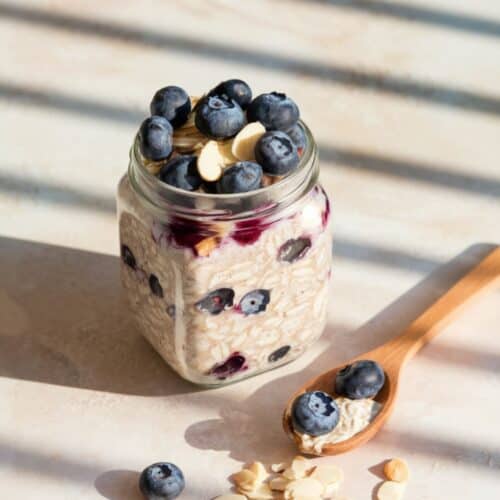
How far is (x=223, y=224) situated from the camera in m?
1.27

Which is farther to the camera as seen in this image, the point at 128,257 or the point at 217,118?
the point at 128,257

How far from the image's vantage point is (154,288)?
53.4 inches

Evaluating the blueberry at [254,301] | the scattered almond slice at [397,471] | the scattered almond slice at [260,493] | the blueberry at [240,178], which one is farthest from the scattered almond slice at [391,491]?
the blueberry at [240,178]

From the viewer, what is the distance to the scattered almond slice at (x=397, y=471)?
1338 mm

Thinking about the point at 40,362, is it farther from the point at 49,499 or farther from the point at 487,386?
the point at 487,386

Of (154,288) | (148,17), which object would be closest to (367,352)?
(154,288)

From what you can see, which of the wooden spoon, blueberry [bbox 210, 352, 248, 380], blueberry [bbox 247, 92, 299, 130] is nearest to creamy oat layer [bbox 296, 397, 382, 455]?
the wooden spoon

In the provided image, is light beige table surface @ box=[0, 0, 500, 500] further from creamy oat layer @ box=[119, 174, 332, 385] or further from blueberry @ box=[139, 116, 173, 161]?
blueberry @ box=[139, 116, 173, 161]

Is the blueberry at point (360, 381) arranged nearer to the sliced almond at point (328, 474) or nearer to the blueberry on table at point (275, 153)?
the sliced almond at point (328, 474)

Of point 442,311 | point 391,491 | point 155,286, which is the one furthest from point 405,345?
point 155,286

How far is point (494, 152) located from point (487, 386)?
421mm

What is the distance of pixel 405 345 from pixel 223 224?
0.99 feet

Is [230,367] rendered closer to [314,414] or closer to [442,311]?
[314,414]

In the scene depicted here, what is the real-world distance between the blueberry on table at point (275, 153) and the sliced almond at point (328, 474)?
0.32 meters
